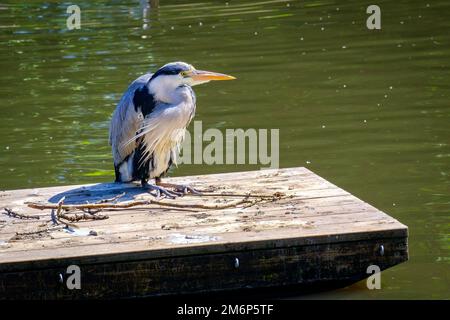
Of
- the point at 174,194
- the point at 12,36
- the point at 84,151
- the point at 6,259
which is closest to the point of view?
the point at 6,259

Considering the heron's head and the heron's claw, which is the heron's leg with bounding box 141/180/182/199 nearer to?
the heron's claw

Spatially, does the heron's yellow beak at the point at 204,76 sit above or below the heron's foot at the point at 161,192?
above

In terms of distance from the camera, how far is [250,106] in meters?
11.8

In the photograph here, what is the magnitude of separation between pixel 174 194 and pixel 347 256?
1.50 metres

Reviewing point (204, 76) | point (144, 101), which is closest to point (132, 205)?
point (144, 101)

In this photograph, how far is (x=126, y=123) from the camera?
7.43m

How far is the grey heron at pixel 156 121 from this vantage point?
714 centimetres

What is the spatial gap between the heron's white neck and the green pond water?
176cm

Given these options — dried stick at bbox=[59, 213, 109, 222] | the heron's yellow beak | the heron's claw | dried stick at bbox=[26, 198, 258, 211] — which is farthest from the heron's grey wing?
dried stick at bbox=[59, 213, 109, 222]

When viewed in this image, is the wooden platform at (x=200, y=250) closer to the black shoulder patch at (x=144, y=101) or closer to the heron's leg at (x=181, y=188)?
the heron's leg at (x=181, y=188)

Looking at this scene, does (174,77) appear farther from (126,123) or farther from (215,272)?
(215,272)

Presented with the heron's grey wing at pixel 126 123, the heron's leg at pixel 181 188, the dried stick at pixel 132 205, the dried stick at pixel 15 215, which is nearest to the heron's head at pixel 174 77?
the heron's grey wing at pixel 126 123
